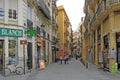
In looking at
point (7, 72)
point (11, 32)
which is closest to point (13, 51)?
point (11, 32)

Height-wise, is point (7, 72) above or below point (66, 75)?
above

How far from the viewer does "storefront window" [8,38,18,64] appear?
2645cm

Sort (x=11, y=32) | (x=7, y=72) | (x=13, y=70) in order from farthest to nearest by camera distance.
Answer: (x=11, y=32) → (x=13, y=70) → (x=7, y=72)

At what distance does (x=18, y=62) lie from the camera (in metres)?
26.9

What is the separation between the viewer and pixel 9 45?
2638 centimetres

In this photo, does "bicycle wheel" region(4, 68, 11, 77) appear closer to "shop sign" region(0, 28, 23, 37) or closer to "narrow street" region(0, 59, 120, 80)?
"narrow street" region(0, 59, 120, 80)

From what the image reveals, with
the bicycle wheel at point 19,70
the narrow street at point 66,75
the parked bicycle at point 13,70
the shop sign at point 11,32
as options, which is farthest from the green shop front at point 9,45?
the narrow street at point 66,75

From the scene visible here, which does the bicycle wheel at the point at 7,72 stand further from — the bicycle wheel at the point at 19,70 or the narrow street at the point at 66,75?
the narrow street at the point at 66,75

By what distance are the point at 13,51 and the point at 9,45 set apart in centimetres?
76

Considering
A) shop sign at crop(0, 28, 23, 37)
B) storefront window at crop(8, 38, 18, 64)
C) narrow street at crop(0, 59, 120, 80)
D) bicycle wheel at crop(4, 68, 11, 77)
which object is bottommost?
narrow street at crop(0, 59, 120, 80)

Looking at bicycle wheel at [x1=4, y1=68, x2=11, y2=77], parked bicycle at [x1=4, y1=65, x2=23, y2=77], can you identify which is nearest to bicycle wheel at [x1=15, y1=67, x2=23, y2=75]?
parked bicycle at [x1=4, y1=65, x2=23, y2=77]

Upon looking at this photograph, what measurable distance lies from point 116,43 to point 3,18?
10.2 metres

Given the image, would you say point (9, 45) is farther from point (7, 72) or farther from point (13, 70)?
point (7, 72)

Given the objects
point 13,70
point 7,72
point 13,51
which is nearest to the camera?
point 7,72
